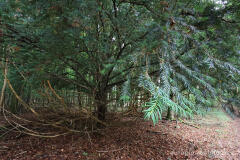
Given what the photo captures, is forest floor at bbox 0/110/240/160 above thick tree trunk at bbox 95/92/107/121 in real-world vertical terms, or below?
below

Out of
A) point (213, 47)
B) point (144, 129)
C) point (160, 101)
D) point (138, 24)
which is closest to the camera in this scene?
point (160, 101)

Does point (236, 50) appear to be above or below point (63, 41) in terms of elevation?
below

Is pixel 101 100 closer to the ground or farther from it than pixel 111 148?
farther from it

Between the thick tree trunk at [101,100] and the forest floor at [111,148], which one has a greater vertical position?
the thick tree trunk at [101,100]

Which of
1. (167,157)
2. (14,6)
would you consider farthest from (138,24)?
(167,157)

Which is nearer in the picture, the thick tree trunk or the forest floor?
the forest floor

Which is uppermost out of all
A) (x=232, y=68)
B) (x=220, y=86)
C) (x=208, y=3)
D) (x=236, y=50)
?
(x=208, y=3)

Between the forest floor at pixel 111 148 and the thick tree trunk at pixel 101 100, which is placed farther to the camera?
the thick tree trunk at pixel 101 100

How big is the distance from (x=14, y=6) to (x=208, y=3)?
2.13 meters

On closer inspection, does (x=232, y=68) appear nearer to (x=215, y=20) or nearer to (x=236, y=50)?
(x=236, y=50)

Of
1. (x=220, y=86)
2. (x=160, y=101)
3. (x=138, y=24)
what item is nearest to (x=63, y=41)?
(x=138, y=24)

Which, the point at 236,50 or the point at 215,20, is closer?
the point at 236,50

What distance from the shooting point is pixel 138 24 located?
158cm

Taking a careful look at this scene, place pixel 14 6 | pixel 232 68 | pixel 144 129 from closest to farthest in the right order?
pixel 232 68 → pixel 14 6 → pixel 144 129
